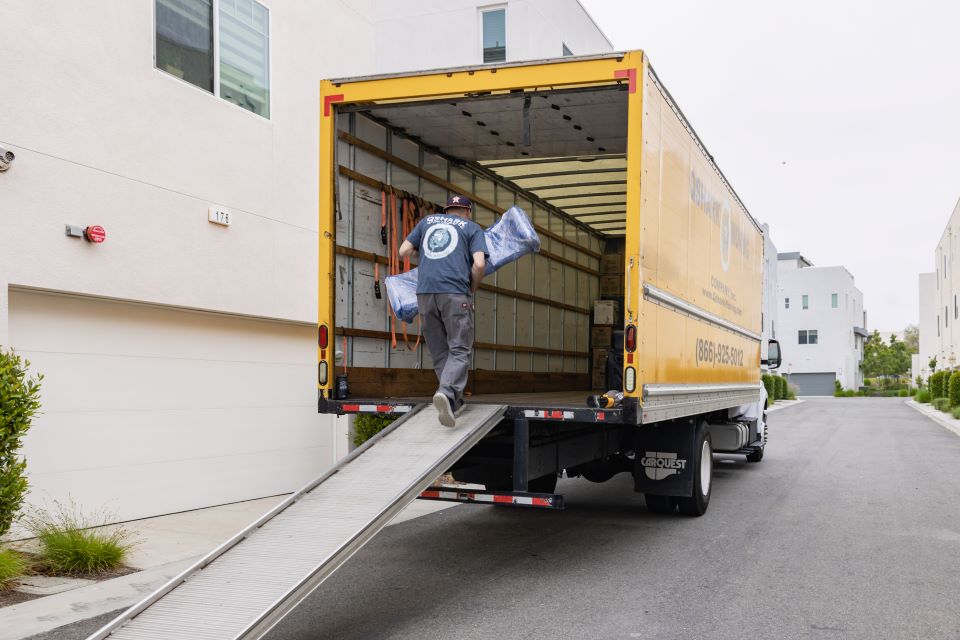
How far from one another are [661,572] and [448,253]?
292 cm

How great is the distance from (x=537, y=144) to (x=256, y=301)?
12.0 ft

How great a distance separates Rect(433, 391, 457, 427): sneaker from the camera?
6086 mm

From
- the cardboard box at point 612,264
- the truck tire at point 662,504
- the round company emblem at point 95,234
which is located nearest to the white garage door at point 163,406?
the round company emblem at point 95,234

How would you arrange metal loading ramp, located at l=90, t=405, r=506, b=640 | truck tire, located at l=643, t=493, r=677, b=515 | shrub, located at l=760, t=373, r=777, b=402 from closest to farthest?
metal loading ramp, located at l=90, t=405, r=506, b=640 → truck tire, located at l=643, t=493, r=677, b=515 → shrub, located at l=760, t=373, r=777, b=402

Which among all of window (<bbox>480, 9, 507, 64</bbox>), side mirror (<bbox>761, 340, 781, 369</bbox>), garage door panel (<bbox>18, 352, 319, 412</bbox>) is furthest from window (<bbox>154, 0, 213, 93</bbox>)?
side mirror (<bbox>761, 340, 781, 369</bbox>)

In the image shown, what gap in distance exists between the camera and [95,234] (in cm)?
770

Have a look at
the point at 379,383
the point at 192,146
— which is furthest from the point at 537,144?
the point at 192,146

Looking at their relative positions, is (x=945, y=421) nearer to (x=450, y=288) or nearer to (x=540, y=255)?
(x=540, y=255)

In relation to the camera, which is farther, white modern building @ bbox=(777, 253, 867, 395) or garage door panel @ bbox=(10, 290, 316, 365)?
white modern building @ bbox=(777, 253, 867, 395)

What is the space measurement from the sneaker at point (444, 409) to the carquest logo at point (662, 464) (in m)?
2.79

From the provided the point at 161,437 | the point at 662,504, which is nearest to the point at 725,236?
the point at 662,504

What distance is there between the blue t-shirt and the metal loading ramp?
38.3 inches

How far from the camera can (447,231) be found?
6672mm

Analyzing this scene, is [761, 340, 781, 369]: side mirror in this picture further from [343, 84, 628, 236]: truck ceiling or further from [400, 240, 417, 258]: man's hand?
[400, 240, 417, 258]: man's hand
